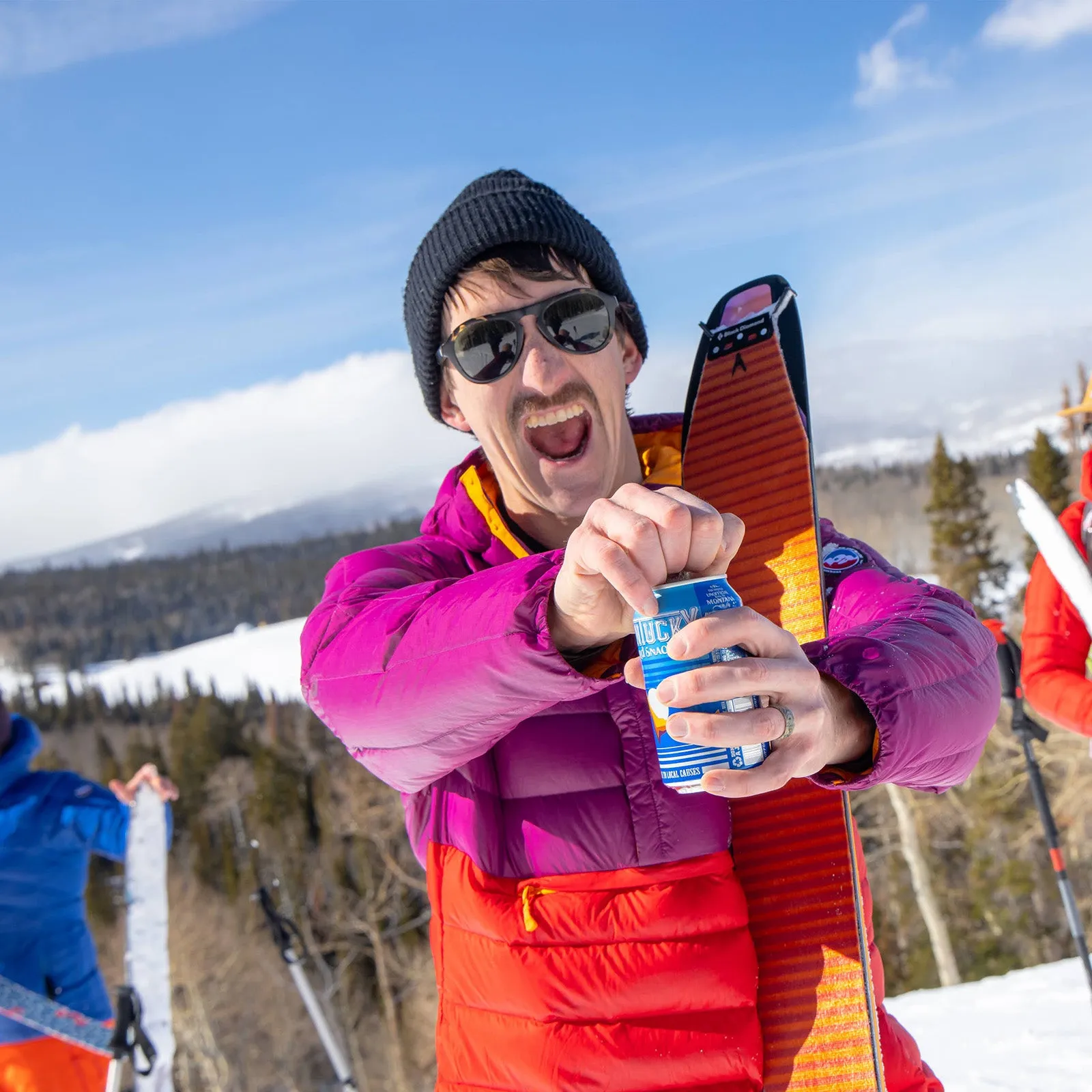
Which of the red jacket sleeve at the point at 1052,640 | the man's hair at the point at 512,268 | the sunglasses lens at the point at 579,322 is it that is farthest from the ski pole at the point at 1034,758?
the man's hair at the point at 512,268

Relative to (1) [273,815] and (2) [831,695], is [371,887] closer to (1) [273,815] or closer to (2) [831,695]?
(1) [273,815]

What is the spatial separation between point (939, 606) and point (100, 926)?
5202cm

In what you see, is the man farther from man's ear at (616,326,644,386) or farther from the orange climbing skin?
the orange climbing skin

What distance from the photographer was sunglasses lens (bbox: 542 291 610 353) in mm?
2105

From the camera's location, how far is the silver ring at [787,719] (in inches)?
46.8

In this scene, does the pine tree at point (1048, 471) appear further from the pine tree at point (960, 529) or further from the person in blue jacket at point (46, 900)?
the person in blue jacket at point (46, 900)

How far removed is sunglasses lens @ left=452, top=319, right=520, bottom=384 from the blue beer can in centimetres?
105

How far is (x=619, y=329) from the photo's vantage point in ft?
8.05

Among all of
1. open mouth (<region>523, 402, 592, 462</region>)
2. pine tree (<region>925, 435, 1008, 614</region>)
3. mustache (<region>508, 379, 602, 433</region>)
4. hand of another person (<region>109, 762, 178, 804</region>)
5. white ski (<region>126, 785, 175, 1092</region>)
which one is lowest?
pine tree (<region>925, 435, 1008, 614</region>)

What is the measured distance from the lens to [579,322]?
7.02 feet

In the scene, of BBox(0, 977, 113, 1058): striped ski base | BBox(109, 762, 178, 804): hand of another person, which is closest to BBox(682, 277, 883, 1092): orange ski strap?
BBox(0, 977, 113, 1058): striped ski base

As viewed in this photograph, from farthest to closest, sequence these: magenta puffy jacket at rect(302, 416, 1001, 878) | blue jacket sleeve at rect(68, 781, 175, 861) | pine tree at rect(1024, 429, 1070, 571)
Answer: pine tree at rect(1024, 429, 1070, 571), blue jacket sleeve at rect(68, 781, 175, 861), magenta puffy jacket at rect(302, 416, 1001, 878)

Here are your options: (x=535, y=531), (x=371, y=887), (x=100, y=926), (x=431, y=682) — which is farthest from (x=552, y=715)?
(x=100, y=926)

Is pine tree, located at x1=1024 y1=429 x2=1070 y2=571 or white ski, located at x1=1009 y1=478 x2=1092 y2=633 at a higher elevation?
white ski, located at x1=1009 y1=478 x2=1092 y2=633
